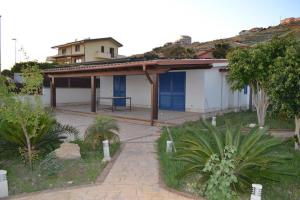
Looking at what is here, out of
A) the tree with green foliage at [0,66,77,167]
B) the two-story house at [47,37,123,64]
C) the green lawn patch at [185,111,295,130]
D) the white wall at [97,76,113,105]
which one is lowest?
the green lawn patch at [185,111,295,130]

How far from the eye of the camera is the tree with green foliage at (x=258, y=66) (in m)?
9.56

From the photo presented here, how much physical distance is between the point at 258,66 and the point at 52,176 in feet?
24.1

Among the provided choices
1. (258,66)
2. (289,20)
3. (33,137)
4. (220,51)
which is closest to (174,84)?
(258,66)

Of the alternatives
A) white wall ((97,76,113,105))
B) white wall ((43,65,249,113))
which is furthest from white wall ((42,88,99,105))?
white wall ((97,76,113,105))

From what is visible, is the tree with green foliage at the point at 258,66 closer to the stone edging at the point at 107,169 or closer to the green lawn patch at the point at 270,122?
the green lawn patch at the point at 270,122

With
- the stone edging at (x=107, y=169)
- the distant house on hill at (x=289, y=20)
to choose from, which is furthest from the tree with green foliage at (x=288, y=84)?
the distant house on hill at (x=289, y=20)

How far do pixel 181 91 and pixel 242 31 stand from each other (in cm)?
5543

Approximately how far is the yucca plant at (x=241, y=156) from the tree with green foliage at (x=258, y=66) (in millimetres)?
4610

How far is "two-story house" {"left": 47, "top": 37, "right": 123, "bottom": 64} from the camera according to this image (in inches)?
1766

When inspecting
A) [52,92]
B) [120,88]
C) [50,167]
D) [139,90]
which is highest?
[120,88]

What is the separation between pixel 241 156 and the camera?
484cm

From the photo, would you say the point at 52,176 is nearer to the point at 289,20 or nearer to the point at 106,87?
the point at 106,87

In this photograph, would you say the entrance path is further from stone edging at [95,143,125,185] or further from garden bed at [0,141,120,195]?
garden bed at [0,141,120,195]

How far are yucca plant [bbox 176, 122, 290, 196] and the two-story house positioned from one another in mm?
41089
